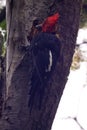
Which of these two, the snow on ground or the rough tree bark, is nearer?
the rough tree bark

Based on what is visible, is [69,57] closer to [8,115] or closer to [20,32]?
[20,32]

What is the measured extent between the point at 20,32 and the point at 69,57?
232 millimetres

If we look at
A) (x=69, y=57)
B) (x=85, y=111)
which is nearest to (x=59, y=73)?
(x=69, y=57)

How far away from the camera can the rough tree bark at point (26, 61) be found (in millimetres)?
1412

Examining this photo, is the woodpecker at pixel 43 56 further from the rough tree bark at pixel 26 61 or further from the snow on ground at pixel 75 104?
the snow on ground at pixel 75 104

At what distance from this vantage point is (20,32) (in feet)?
4.66

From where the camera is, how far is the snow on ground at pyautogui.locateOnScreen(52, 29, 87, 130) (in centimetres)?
230

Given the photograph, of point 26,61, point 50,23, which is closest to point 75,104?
point 26,61

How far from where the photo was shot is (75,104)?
8.00 feet

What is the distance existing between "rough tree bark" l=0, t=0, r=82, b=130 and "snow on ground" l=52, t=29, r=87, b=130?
725 millimetres

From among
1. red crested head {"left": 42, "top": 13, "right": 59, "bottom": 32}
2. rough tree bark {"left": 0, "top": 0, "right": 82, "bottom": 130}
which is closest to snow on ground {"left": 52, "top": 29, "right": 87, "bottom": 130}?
rough tree bark {"left": 0, "top": 0, "right": 82, "bottom": 130}

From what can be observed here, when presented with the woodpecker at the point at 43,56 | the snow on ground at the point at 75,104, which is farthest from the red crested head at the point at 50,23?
the snow on ground at the point at 75,104

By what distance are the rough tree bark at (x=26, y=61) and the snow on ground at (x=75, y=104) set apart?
2.38ft

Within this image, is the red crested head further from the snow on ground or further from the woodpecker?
the snow on ground
